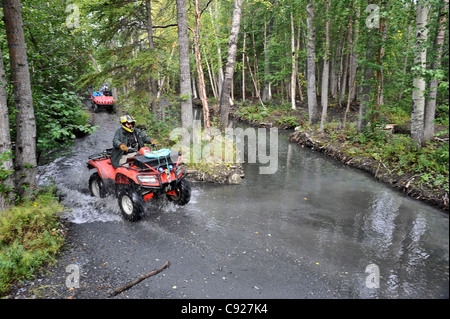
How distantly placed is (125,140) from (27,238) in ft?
9.67

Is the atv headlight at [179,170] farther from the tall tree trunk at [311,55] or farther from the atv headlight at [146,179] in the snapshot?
the tall tree trunk at [311,55]

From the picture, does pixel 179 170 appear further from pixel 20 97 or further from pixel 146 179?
pixel 20 97

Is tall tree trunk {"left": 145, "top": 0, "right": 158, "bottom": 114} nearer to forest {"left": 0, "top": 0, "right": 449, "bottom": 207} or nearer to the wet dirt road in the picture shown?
forest {"left": 0, "top": 0, "right": 449, "bottom": 207}

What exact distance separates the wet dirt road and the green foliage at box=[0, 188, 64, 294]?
0.27 m

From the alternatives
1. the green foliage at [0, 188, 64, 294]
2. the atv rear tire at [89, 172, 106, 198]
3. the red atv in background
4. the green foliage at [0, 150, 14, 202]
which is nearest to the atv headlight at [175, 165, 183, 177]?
the atv rear tire at [89, 172, 106, 198]

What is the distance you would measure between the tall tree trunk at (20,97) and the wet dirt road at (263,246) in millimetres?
1287

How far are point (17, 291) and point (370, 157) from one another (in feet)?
35.7

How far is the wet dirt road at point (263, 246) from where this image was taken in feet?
12.0

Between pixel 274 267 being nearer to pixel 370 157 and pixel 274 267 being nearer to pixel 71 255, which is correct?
pixel 71 255

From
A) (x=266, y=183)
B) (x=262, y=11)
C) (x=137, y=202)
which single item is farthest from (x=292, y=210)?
(x=262, y=11)

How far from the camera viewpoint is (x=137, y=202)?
5.66m

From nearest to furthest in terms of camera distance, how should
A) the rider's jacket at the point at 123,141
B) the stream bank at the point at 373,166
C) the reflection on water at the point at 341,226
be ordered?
the reflection on water at the point at 341,226 < the stream bank at the point at 373,166 < the rider's jacket at the point at 123,141

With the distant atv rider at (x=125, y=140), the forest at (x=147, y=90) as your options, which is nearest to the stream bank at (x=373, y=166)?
the forest at (x=147, y=90)

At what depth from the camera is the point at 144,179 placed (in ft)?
18.4
